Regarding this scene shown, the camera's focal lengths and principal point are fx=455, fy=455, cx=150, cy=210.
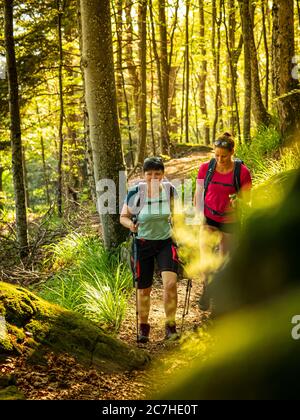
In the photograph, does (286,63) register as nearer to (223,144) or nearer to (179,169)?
(223,144)

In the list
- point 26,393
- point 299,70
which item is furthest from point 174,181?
point 26,393

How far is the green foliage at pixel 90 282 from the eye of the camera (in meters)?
6.16

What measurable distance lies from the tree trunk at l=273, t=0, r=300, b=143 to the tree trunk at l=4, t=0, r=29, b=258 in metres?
5.63

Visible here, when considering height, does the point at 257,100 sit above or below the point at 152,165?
above

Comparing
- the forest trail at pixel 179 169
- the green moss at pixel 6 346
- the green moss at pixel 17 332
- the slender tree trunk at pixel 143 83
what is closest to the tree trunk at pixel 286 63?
the forest trail at pixel 179 169

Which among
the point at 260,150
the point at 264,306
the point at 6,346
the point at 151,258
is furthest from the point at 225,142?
the point at 260,150

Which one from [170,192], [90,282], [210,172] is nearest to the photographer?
[170,192]

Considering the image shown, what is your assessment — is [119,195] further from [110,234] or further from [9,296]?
[9,296]

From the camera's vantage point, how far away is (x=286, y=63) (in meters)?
9.92

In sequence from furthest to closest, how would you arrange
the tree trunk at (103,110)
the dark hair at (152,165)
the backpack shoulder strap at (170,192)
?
the tree trunk at (103,110)
the backpack shoulder strap at (170,192)
the dark hair at (152,165)

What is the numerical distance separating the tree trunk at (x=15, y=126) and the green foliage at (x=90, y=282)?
2.90 ft

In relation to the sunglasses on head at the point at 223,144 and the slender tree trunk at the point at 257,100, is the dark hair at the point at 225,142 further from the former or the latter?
the slender tree trunk at the point at 257,100

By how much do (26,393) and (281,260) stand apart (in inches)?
86.2

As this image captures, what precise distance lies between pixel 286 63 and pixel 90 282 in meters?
6.45
